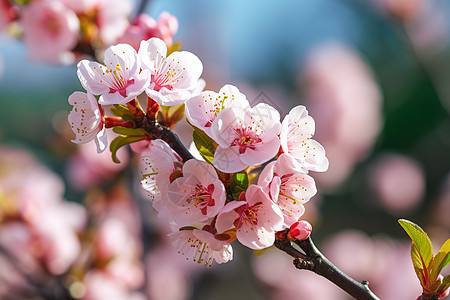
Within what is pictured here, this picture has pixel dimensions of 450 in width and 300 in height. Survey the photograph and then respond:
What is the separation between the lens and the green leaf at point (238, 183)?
648 mm

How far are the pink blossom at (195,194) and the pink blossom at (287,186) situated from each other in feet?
0.22

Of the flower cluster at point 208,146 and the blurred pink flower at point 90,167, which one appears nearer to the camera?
the flower cluster at point 208,146

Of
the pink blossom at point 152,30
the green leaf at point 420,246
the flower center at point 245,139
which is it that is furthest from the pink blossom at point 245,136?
the pink blossom at point 152,30

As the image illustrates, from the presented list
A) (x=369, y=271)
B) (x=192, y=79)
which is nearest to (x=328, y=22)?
(x=369, y=271)

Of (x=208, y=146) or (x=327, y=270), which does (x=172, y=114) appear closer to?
(x=208, y=146)

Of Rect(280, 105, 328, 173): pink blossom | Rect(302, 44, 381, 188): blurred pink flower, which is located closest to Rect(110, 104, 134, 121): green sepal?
Rect(280, 105, 328, 173): pink blossom

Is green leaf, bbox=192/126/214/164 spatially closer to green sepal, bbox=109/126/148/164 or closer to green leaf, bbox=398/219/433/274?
green sepal, bbox=109/126/148/164

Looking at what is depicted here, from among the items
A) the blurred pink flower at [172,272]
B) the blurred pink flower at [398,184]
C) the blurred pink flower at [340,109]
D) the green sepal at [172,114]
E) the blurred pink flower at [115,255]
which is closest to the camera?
the green sepal at [172,114]

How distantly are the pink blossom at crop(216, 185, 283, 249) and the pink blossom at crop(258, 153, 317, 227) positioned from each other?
0.01 meters

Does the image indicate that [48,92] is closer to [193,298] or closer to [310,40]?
[310,40]

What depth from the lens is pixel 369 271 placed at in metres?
2.51

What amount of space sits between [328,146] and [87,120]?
2887 mm

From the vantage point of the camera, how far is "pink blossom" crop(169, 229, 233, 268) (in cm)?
65

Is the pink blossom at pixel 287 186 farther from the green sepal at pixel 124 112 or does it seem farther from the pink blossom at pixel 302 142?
the green sepal at pixel 124 112
